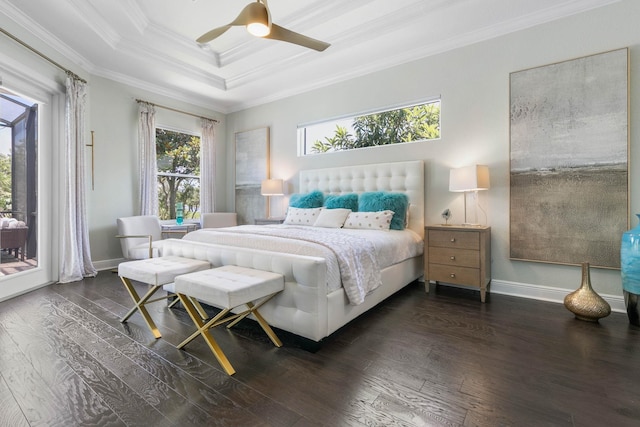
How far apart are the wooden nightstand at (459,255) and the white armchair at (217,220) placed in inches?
142

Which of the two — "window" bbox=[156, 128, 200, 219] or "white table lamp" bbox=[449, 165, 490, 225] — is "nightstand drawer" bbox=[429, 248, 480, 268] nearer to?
"white table lamp" bbox=[449, 165, 490, 225]

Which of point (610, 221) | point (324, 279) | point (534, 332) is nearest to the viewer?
point (324, 279)

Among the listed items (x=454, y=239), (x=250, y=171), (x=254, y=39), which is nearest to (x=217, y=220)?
(x=250, y=171)

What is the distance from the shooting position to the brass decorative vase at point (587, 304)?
7.61 ft

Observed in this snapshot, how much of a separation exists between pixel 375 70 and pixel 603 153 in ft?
8.91

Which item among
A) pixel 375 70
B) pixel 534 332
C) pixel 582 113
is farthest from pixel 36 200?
pixel 582 113

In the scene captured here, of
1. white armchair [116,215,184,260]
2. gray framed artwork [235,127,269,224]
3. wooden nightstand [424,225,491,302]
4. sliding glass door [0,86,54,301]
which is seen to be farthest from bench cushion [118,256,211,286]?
gray framed artwork [235,127,269,224]

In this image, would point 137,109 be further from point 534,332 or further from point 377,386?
point 534,332

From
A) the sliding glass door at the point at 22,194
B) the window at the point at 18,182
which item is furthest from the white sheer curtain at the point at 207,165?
the window at the point at 18,182

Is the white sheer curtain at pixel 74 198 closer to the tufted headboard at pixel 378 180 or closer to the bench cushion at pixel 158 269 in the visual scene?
the bench cushion at pixel 158 269

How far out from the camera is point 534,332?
2.20 meters

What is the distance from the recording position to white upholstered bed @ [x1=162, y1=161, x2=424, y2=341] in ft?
6.30

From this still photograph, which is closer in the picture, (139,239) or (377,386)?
(377,386)

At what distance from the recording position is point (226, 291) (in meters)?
1.67
